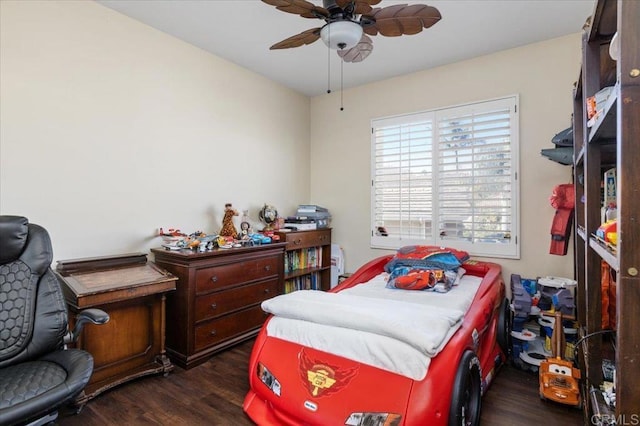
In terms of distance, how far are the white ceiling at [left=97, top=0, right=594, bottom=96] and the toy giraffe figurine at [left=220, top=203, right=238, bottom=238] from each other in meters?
1.57

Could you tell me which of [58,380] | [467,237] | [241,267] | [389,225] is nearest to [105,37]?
[241,267]

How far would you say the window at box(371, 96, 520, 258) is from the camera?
324 cm

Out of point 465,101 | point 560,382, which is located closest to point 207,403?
point 560,382

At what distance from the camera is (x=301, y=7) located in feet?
6.05

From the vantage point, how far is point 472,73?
135 inches

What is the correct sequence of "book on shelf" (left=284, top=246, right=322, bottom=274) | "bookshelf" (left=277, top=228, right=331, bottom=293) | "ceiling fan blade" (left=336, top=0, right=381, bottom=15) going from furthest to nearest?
"book on shelf" (left=284, top=246, right=322, bottom=274), "bookshelf" (left=277, top=228, right=331, bottom=293), "ceiling fan blade" (left=336, top=0, right=381, bottom=15)

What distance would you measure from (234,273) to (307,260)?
1292 millimetres

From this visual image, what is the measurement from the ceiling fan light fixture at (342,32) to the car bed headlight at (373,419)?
1.95 m

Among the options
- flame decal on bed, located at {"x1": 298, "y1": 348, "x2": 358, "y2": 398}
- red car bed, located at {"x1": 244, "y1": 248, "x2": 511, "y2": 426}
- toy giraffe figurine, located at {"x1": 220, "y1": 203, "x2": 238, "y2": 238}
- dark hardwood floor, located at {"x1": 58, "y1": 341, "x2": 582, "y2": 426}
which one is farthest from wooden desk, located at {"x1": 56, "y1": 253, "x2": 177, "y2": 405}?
flame decal on bed, located at {"x1": 298, "y1": 348, "x2": 358, "y2": 398}

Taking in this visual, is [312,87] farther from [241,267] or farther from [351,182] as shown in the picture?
[241,267]

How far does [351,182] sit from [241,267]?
1.89 m

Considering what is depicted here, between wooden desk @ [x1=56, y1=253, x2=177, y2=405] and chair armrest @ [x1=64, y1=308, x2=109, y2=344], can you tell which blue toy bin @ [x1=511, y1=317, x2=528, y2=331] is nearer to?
wooden desk @ [x1=56, y1=253, x2=177, y2=405]

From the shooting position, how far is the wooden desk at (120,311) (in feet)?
7.01

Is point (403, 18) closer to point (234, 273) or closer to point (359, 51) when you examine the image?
point (359, 51)
